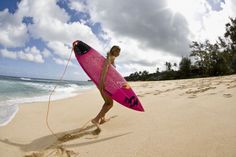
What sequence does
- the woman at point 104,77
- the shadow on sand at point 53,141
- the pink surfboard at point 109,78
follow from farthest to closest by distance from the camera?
the pink surfboard at point 109,78 → the woman at point 104,77 → the shadow on sand at point 53,141

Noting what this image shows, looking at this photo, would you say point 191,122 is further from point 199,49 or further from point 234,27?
point 199,49

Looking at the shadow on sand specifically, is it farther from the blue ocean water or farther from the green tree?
the green tree

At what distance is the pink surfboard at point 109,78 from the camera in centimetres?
391

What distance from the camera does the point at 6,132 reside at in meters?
3.45

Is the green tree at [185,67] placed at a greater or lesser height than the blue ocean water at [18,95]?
greater

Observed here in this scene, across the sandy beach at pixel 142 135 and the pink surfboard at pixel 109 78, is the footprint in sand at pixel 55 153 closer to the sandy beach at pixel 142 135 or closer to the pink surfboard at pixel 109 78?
the sandy beach at pixel 142 135

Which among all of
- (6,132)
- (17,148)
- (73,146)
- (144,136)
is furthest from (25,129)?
A: (144,136)

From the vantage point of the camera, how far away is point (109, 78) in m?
3.99

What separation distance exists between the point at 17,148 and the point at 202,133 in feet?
7.98

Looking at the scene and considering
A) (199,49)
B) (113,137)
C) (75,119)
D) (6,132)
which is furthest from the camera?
(199,49)

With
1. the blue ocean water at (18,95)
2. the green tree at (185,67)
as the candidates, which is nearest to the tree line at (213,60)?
the green tree at (185,67)

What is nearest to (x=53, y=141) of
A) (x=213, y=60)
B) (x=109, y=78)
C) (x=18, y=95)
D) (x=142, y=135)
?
(x=142, y=135)

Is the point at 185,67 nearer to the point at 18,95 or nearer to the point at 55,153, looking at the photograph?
the point at 18,95

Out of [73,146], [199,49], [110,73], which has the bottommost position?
[73,146]
